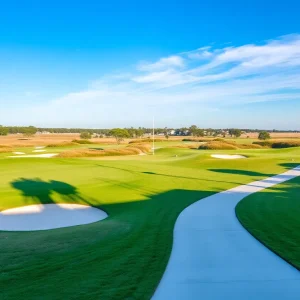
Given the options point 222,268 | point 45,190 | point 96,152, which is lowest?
point 45,190

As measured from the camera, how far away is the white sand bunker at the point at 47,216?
1232 centimetres

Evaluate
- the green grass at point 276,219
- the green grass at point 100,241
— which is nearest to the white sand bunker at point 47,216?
the green grass at point 100,241

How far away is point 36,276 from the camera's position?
241 inches

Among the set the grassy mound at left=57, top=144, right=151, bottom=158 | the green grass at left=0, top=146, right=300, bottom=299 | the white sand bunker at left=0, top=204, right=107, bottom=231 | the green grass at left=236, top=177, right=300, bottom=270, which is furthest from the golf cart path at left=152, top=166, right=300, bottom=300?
the grassy mound at left=57, top=144, right=151, bottom=158

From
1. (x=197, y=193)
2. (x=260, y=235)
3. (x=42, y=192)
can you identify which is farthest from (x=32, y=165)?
(x=260, y=235)

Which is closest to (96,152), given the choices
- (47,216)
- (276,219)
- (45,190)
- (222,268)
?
(45,190)

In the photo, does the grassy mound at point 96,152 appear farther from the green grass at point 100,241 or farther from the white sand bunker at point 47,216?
the white sand bunker at point 47,216

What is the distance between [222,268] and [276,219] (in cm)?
532

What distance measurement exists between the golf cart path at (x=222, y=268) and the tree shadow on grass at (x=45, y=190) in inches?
328

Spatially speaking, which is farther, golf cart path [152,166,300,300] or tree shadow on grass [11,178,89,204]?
tree shadow on grass [11,178,89,204]

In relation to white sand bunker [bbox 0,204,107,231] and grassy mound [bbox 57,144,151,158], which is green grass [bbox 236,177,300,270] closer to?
white sand bunker [bbox 0,204,107,231]

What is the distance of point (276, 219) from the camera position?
10.9 meters

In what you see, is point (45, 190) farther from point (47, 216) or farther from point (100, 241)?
point (100, 241)

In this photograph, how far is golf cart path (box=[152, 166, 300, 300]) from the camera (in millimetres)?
5355
